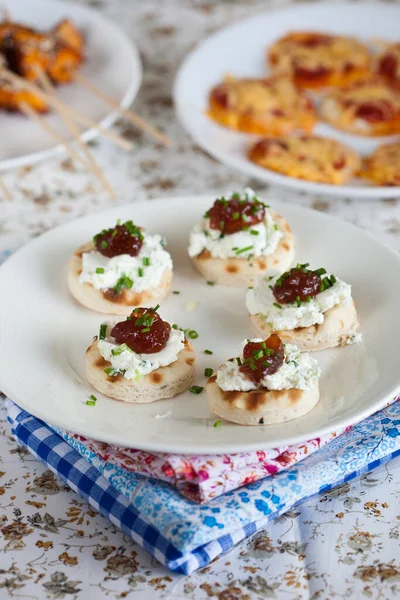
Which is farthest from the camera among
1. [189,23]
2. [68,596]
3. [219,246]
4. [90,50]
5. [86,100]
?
[189,23]

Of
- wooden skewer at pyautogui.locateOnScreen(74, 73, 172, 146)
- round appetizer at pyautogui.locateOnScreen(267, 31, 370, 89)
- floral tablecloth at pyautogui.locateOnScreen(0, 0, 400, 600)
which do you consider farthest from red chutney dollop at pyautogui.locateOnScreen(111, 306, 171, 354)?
round appetizer at pyautogui.locateOnScreen(267, 31, 370, 89)

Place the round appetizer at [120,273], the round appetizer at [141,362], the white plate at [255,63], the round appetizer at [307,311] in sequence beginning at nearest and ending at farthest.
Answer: the round appetizer at [141,362], the round appetizer at [307,311], the round appetizer at [120,273], the white plate at [255,63]

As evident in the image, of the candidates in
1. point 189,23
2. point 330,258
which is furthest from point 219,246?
point 189,23

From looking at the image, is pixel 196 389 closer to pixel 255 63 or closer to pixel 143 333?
pixel 143 333

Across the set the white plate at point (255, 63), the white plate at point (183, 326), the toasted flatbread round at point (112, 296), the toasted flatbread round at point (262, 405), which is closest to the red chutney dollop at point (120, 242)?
the toasted flatbread round at point (112, 296)

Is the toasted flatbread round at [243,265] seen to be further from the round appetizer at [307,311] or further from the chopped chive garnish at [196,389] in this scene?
the chopped chive garnish at [196,389]

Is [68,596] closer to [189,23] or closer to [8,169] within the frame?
[8,169]
